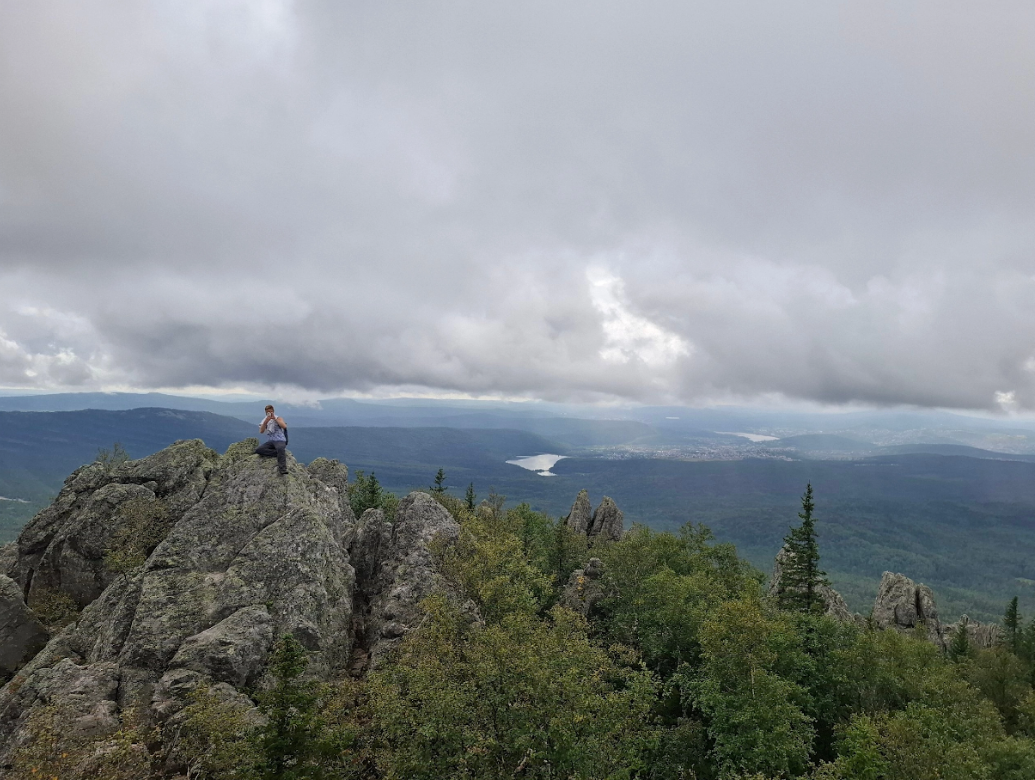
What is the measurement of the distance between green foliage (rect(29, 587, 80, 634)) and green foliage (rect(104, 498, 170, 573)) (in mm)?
4044

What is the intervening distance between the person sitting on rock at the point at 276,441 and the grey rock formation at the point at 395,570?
465 inches

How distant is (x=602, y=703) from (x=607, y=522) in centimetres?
8526

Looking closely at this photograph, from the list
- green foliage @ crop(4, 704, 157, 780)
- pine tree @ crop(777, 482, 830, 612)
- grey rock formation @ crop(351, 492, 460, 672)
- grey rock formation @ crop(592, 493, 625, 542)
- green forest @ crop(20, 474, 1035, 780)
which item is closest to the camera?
green foliage @ crop(4, 704, 157, 780)

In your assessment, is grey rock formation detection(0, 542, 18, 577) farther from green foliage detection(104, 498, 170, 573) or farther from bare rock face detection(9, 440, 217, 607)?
green foliage detection(104, 498, 170, 573)

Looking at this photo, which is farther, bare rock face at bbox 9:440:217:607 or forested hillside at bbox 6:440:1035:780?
bare rock face at bbox 9:440:217:607

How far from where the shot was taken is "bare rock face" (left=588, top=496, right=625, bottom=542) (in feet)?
357

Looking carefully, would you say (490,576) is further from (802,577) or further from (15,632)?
(802,577)

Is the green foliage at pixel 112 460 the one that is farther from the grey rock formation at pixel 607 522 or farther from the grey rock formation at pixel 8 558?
the grey rock formation at pixel 607 522

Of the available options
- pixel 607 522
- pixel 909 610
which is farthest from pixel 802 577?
pixel 607 522

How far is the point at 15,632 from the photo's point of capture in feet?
128

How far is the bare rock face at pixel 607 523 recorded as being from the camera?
109 metres

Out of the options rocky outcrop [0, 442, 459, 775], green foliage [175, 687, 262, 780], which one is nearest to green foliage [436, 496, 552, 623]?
rocky outcrop [0, 442, 459, 775]

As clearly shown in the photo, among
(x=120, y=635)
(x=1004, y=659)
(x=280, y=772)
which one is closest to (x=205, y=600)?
(x=120, y=635)

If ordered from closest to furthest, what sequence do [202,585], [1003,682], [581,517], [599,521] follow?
[202,585]
[1003,682]
[599,521]
[581,517]
